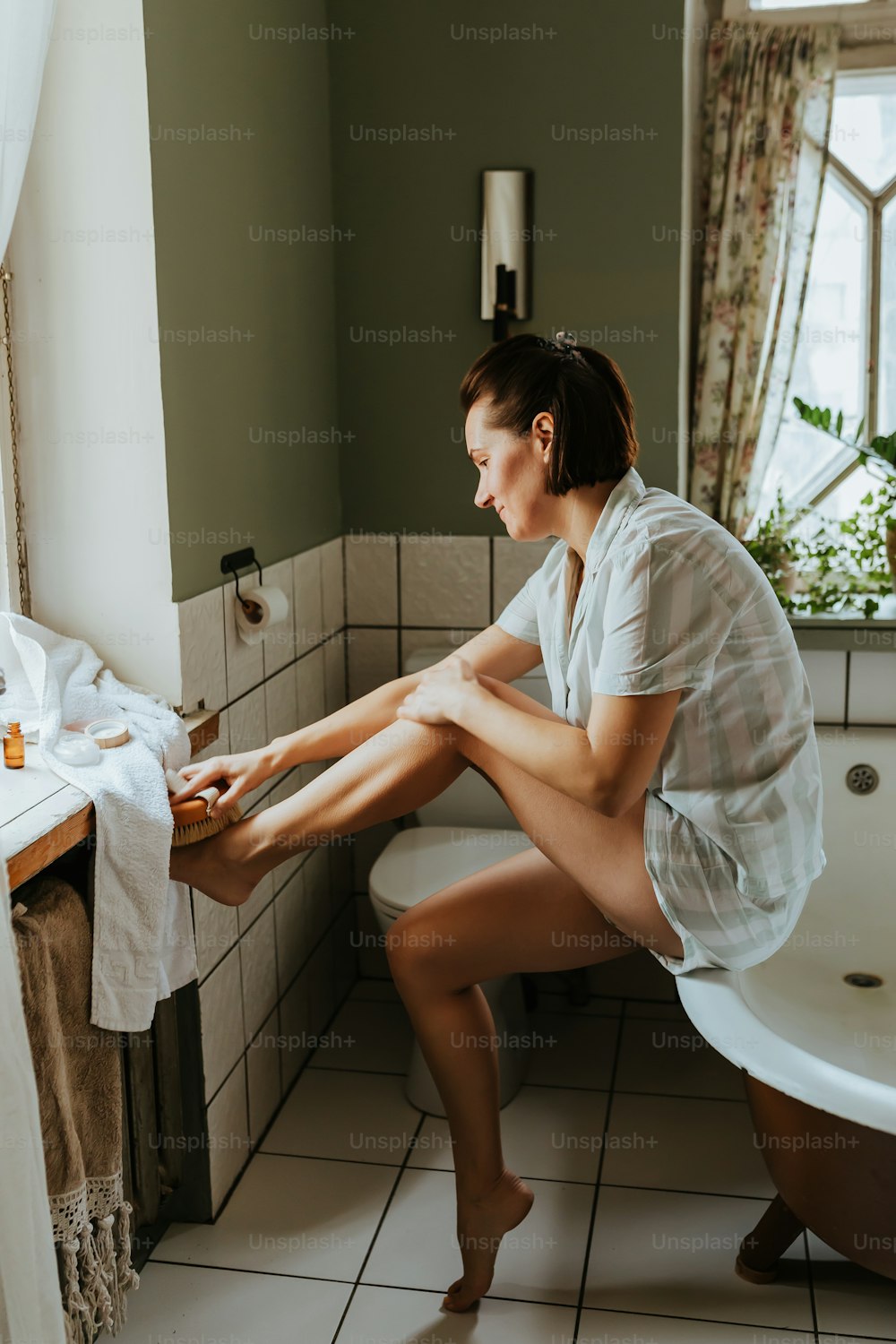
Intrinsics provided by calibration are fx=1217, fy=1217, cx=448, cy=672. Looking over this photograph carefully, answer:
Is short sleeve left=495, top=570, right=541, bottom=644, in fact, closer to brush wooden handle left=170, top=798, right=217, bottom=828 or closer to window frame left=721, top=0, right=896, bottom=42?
brush wooden handle left=170, top=798, right=217, bottom=828

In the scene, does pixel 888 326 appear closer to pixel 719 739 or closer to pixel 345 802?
pixel 719 739

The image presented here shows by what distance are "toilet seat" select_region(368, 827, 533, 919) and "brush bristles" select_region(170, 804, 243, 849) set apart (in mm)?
508

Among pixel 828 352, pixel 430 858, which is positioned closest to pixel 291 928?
pixel 430 858

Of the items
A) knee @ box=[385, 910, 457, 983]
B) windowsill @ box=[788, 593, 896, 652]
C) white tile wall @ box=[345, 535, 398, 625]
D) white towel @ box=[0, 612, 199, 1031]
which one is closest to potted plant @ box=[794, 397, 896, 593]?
windowsill @ box=[788, 593, 896, 652]

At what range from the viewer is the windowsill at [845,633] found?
2465mm

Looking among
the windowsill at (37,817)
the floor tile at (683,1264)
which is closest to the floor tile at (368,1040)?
the floor tile at (683,1264)

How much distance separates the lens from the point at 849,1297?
176 centimetres

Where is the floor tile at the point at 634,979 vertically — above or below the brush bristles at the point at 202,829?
below

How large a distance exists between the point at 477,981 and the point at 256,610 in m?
0.69

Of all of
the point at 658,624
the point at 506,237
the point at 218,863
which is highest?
the point at 506,237

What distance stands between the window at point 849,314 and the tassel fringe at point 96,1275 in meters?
2.00

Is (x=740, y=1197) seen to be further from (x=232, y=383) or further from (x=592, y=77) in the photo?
(x=592, y=77)

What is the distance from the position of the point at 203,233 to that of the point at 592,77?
39.2 inches

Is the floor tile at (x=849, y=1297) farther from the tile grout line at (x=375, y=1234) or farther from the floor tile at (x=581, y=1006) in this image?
the floor tile at (x=581, y=1006)
